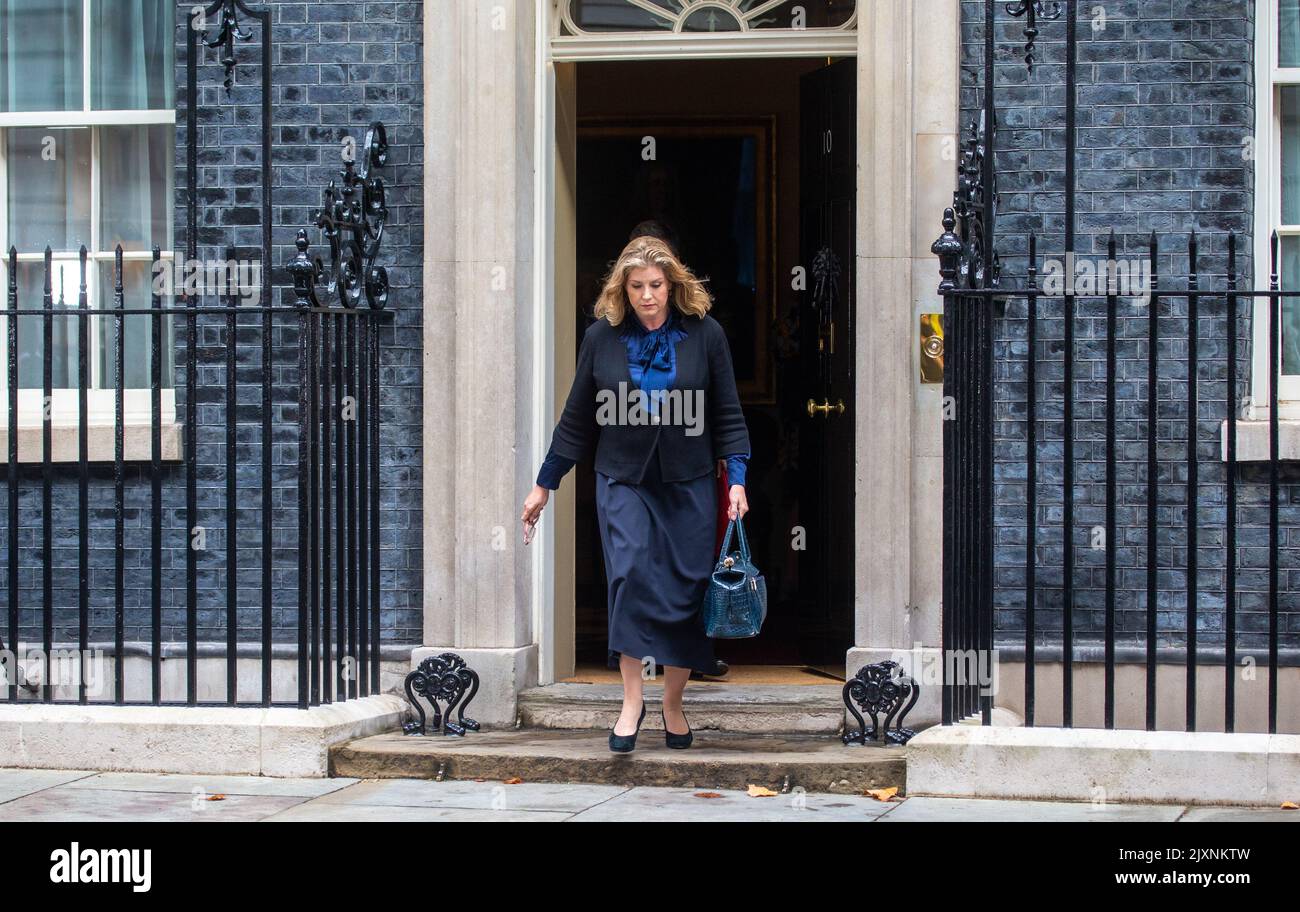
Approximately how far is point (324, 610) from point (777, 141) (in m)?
4.88

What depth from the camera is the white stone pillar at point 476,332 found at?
725 centimetres

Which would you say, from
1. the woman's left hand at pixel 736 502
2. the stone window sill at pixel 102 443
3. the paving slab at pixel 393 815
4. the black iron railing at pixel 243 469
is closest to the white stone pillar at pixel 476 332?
the black iron railing at pixel 243 469

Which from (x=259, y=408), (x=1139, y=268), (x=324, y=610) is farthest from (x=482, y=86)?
(x=1139, y=268)

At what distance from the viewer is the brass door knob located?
7856mm

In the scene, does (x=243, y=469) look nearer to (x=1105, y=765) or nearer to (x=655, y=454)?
(x=655, y=454)

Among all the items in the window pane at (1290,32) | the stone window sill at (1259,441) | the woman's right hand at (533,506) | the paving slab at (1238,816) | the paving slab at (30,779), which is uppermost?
the window pane at (1290,32)

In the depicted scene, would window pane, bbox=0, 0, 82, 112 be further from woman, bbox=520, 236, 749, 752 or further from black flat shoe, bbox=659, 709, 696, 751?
black flat shoe, bbox=659, 709, 696, 751

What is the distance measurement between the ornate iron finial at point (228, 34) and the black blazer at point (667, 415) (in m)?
1.83

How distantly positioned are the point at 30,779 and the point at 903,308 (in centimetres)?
361

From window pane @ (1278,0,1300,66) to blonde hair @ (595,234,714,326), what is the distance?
2.60 meters

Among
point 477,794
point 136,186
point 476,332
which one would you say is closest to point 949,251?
point 476,332

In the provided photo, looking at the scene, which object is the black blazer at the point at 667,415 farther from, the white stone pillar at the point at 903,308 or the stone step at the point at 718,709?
the stone step at the point at 718,709

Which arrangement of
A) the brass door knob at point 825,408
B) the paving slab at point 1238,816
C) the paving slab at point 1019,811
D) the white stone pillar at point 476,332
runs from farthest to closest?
the brass door knob at point 825,408 → the white stone pillar at point 476,332 → the paving slab at point 1019,811 → the paving slab at point 1238,816
